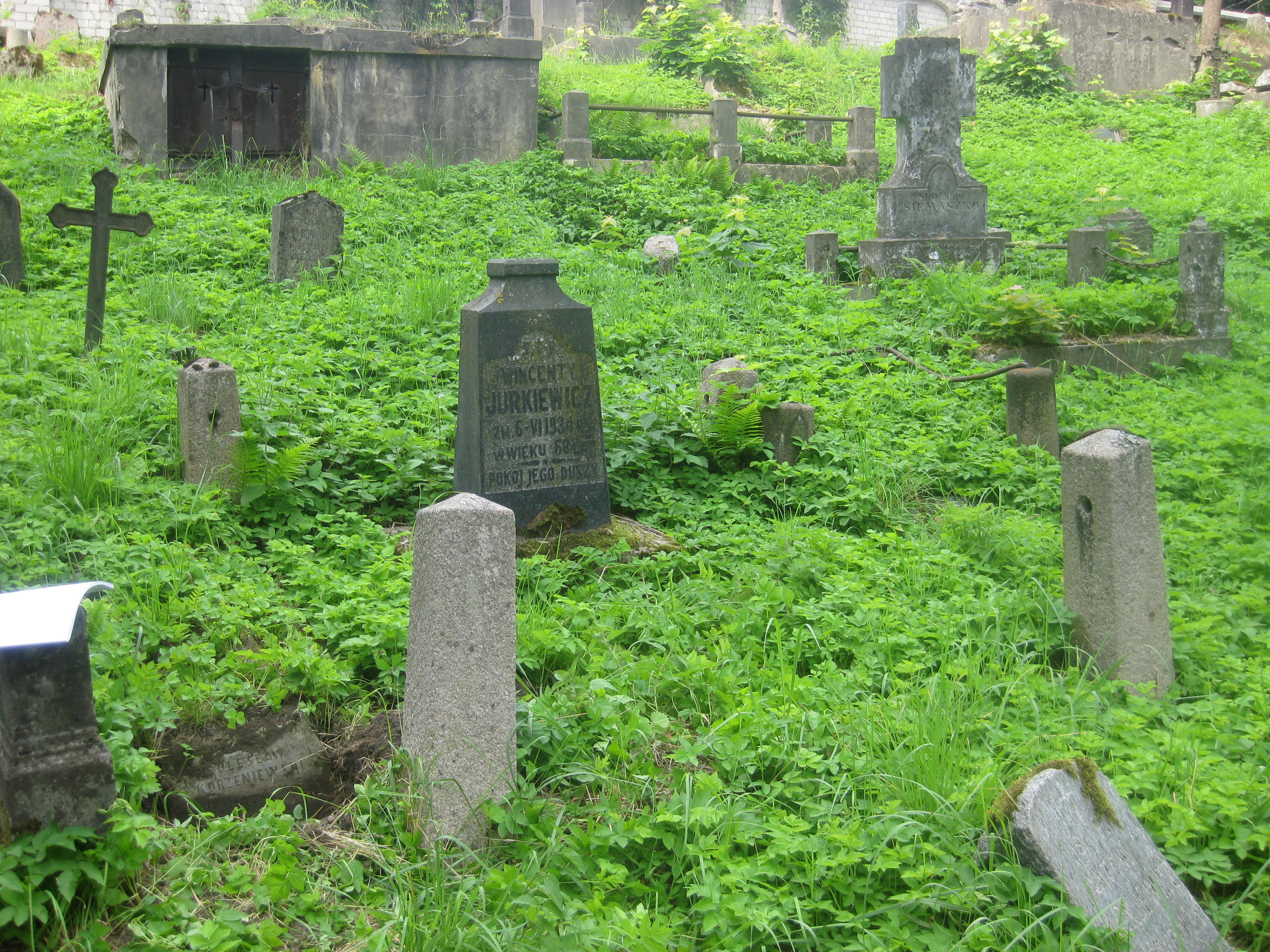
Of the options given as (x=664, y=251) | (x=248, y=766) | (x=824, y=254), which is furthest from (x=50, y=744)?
(x=664, y=251)

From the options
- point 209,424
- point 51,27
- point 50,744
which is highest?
point 51,27

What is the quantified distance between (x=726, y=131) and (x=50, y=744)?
12066 mm

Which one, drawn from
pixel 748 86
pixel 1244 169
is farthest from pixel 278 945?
pixel 748 86

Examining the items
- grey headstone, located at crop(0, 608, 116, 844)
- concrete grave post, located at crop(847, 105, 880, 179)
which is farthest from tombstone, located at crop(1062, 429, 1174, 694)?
concrete grave post, located at crop(847, 105, 880, 179)

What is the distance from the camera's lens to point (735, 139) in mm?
13023

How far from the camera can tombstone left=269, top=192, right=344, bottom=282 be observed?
8258mm

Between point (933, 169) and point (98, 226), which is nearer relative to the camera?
point (98, 226)

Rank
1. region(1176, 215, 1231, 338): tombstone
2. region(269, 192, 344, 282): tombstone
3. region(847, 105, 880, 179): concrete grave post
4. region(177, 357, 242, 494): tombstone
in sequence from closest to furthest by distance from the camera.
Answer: region(177, 357, 242, 494): tombstone → region(1176, 215, 1231, 338): tombstone → region(269, 192, 344, 282): tombstone → region(847, 105, 880, 179): concrete grave post

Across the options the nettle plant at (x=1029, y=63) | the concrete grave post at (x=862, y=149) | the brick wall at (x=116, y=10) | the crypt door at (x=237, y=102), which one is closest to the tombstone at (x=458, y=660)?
the crypt door at (x=237, y=102)

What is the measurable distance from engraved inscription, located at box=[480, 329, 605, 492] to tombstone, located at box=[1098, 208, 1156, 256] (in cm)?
656

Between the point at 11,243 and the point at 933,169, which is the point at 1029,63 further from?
the point at 11,243

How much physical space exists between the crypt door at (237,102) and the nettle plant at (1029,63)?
12214 millimetres

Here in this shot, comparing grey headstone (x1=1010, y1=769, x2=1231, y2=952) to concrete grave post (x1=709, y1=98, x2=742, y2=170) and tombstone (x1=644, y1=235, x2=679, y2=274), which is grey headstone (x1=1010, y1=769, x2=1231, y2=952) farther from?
concrete grave post (x1=709, y1=98, x2=742, y2=170)

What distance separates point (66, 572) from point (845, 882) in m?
2.95
